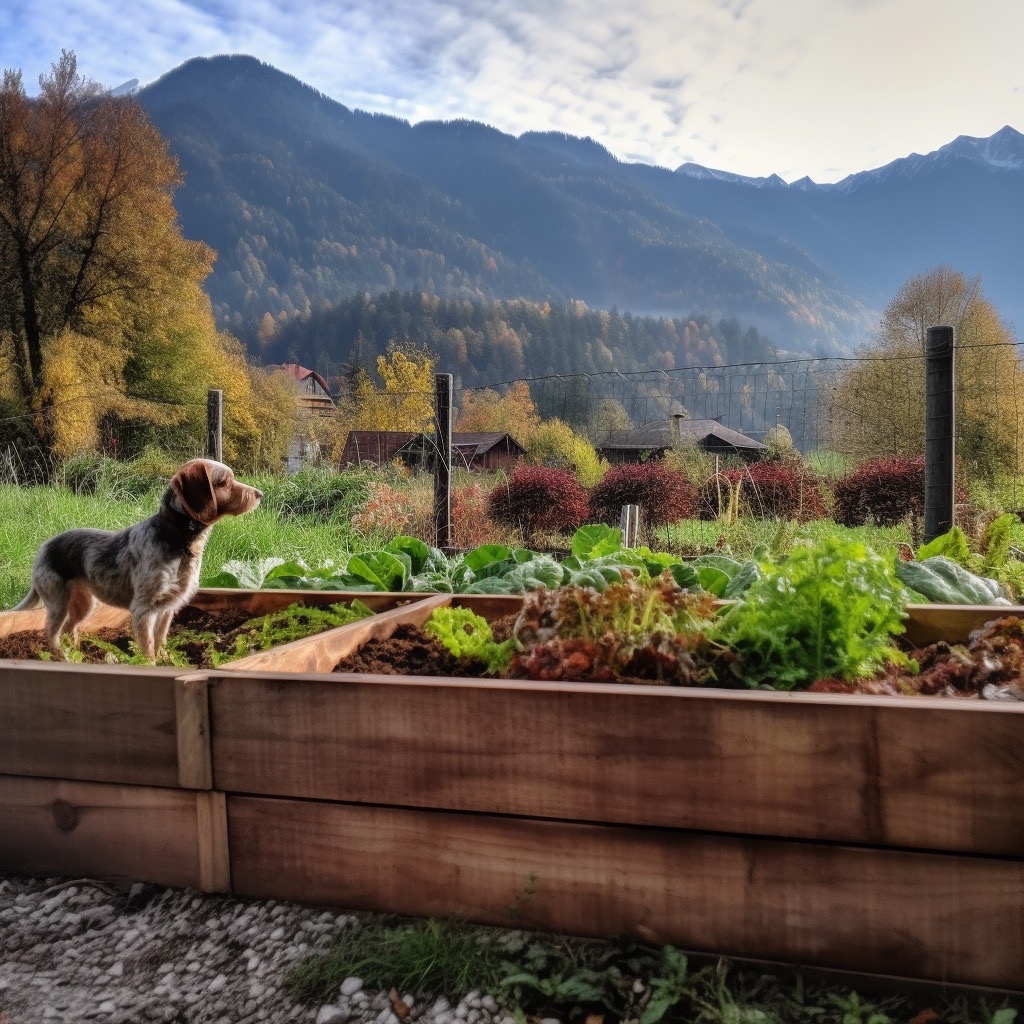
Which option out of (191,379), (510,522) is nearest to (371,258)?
(191,379)

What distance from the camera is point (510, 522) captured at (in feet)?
40.2

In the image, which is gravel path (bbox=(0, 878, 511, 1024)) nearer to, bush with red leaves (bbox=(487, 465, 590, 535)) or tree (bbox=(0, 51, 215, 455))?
bush with red leaves (bbox=(487, 465, 590, 535))

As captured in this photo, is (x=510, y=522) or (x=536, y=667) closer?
(x=536, y=667)

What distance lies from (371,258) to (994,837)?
19706 cm

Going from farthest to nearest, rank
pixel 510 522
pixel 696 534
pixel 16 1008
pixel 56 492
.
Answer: pixel 510 522 → pixel 696 534 → pixel 56 492 → pixel 16 1008

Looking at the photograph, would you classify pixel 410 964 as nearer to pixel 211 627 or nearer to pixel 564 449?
pixel 211 627

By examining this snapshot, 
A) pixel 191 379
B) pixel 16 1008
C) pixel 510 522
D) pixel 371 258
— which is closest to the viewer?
pixel 16 1008

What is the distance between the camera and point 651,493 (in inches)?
480

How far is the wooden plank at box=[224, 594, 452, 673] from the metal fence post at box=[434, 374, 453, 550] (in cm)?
624

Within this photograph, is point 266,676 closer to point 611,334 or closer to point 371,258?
point 611,334

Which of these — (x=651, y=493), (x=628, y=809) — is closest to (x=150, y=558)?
(x=628, y=809)

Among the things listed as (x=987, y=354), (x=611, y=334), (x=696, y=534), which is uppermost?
(x=611, y=334)

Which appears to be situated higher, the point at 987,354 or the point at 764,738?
the point at 987,354

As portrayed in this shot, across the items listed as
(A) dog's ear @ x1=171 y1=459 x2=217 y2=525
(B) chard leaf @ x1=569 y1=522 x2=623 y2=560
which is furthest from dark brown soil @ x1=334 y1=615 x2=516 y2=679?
(B) chard leaf @ x1=569 y1=522 x2=623 y2=560
